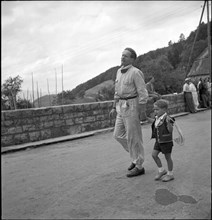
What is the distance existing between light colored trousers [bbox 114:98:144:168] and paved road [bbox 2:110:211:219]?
0.87 ft

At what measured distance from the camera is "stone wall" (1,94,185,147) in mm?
5457

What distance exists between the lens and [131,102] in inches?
113

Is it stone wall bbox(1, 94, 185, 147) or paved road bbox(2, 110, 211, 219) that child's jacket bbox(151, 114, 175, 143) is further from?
stone wall bbox(1, 94, 185, 147)

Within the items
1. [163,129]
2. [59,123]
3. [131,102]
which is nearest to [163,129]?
[163,129]

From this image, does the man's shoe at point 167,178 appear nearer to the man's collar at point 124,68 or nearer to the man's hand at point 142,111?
the man's hand at point 142,111

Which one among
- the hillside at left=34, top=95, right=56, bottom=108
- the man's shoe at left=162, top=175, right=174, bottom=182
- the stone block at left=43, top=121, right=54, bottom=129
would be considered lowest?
the man's shoe at left=162, top=175, right=174, bottom=182

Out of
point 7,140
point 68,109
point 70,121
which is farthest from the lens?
point 70,121

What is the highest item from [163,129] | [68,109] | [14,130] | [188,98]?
[188,98]

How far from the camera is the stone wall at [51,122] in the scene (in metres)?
5.46

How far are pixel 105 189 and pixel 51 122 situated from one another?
12.4 feet

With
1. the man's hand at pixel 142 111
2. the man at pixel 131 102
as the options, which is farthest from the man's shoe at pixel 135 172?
the man's hand at pixel 142 111

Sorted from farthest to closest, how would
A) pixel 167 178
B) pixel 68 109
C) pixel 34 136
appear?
pixel 68 109, pixel 34 136, pixel 167 178

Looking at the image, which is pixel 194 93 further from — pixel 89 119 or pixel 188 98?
pixel 89 119

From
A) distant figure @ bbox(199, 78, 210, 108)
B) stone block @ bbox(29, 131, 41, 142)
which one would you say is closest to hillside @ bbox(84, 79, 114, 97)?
stone block @ bbox(29, 131, 41, 142)
